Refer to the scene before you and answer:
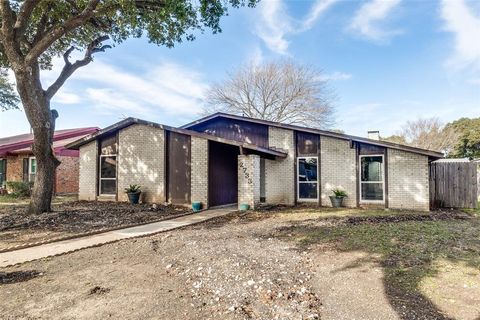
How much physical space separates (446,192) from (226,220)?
999 centimetres

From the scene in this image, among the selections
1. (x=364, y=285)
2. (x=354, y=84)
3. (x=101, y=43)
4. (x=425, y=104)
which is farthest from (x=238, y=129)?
(x=425, y=104)

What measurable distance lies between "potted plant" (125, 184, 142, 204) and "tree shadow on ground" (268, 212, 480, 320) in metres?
7.58

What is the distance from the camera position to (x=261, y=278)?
14.0ft

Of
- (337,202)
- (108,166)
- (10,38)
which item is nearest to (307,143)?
(337,202)

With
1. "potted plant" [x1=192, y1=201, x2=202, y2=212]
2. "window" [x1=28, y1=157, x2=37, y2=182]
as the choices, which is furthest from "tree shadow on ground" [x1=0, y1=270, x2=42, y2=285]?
"window" [x1=28, y1=157, x2=37, y2=182]

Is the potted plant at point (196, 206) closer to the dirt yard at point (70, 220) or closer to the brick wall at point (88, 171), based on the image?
the dirt yard at point (70, 220)

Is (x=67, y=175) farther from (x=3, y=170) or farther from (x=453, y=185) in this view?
(x=453, y=185)

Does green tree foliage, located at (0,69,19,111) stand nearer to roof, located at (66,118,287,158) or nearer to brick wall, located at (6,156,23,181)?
brick wall, located at (6,156,23,181)

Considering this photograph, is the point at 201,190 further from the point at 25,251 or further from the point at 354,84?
the point at 354,84

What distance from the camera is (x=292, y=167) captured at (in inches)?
503

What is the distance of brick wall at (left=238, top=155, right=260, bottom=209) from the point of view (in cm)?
1120

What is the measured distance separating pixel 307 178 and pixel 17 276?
1033cm

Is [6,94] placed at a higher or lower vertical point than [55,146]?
higher

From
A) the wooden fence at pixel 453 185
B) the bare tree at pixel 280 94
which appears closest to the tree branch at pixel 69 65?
the wooden fence at pixel 453 185
